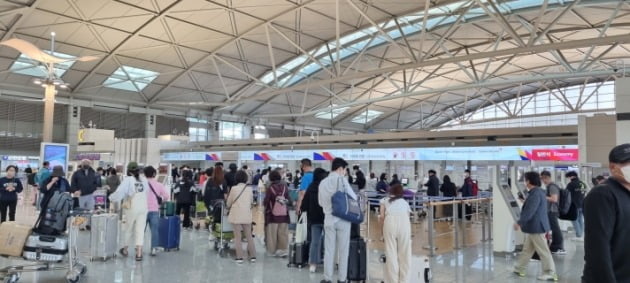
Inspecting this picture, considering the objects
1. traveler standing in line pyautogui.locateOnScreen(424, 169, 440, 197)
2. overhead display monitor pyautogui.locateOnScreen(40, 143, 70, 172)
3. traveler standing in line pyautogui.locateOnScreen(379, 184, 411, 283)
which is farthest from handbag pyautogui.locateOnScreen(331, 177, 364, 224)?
overhead display monitor pyautogui.locateOnScreen(40, 143, 70, 172)

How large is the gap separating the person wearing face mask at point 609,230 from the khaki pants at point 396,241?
2.93 metres

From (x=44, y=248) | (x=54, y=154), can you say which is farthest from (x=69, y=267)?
(x=54, y=154)

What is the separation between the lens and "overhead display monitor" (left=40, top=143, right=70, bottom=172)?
11969 millimetres

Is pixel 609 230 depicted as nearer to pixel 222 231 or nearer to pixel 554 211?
pixel 554 211

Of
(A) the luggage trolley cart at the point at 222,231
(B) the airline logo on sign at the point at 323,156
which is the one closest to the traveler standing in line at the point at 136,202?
(A) the luggage trolley cart at the point at 222,231

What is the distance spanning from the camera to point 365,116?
40.5 meters

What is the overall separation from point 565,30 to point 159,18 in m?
19.1

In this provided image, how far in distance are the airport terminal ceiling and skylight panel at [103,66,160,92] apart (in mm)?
80

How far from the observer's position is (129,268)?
20.8ft

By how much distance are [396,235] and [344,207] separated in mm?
680

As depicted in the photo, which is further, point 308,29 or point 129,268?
point 308,29

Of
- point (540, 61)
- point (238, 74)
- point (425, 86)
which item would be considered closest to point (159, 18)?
point (238, 74)

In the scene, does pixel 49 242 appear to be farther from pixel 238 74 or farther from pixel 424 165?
pixel 238 74

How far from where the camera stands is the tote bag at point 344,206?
5238mm
